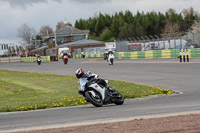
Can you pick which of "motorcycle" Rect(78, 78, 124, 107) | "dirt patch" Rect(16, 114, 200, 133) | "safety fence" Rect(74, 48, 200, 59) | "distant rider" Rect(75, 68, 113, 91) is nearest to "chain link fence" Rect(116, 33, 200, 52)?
"safety fence" Rect(74, 48, 200, 59)

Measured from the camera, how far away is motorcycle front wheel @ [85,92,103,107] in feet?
40.0

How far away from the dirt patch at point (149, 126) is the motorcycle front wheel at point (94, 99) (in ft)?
12.1

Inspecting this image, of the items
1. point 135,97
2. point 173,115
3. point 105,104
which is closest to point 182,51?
point 135,97

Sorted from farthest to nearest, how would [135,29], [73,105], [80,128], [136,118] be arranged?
[135,29] < [73,105] < [136,118] < [80,128]

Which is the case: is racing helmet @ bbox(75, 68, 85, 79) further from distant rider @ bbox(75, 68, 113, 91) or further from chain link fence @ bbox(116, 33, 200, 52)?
chain link fence @ bbox(116, 33, 200, 52)

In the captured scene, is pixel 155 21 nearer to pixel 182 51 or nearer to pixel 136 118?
pixel 182 51

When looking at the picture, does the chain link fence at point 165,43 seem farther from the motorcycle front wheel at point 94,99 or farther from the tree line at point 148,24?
the tree line at point 148,24

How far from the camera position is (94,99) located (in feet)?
40.4

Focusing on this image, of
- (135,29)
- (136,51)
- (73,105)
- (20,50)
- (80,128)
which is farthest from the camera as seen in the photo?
(135,29)

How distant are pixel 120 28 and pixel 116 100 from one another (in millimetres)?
126363

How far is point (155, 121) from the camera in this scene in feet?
27.2

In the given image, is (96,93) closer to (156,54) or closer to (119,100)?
(119,100)

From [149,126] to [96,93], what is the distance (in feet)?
15.8

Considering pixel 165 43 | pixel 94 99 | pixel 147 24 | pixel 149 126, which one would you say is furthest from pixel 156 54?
pixel 147 24
